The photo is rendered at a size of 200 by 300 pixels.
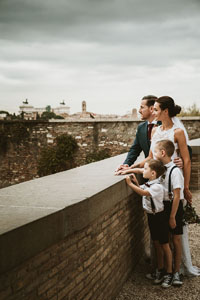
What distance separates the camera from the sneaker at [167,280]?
319 cm

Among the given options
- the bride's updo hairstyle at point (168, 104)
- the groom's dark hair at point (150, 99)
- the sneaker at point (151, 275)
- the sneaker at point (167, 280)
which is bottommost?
the sneaker at point (151, 275)

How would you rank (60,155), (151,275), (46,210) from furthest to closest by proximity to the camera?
(60,155) < (151,275) < (46,210)

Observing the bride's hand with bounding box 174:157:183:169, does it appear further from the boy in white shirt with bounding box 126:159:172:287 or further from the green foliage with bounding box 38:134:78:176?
the green foliage with bounding box 38:134:78:176

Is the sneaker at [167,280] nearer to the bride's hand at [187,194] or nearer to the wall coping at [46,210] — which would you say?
the bride's hand at [187,194]

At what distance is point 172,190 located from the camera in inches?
120

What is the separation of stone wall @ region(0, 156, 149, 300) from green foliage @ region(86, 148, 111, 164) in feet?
44.4

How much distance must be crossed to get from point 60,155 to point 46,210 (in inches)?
626

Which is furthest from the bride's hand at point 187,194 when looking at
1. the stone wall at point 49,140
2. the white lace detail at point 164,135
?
the stone wall at point 49,140

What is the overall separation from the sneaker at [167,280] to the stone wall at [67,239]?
1.39 feet

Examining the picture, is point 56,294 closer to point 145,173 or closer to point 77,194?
point 77,194

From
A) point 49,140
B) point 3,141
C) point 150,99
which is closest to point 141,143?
point 150,99

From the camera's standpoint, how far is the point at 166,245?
3150mm

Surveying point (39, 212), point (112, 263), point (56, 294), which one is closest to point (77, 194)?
point (39, 212)

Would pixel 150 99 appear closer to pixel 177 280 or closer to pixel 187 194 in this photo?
pixel 187 194
